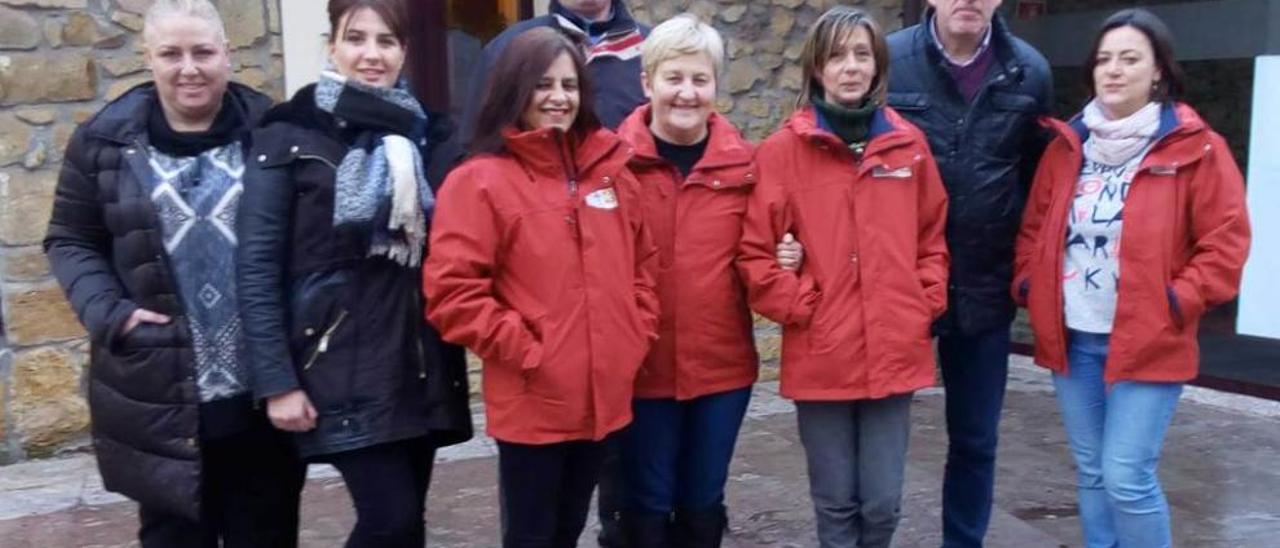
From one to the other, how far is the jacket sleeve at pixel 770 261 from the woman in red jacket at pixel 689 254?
4cm

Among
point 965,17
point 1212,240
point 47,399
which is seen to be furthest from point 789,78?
point 47,399

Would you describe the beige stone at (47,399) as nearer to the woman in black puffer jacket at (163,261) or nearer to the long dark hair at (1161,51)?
the woman in black puffer jacket at (163,261)

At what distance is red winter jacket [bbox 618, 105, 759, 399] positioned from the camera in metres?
3.46

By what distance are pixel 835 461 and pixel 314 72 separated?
319 centimetres

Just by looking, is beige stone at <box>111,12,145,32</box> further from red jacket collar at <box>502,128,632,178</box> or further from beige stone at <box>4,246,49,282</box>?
red jacket collar at <box>502,128,632,178</box>

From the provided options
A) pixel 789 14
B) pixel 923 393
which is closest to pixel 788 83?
pixel 789 14

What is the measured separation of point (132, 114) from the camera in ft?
10.2

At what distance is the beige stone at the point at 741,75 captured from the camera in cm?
646

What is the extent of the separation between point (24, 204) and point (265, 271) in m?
2.85

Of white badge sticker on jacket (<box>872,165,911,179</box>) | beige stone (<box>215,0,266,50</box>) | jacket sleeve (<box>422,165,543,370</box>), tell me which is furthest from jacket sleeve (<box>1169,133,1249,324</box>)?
beige stone (<box>215,0,266,50</box>)

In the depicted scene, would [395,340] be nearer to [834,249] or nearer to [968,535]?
[834,249]

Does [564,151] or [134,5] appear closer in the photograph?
[564,151]

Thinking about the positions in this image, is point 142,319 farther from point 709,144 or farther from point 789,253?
point 789,253

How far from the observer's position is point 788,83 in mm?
6570
